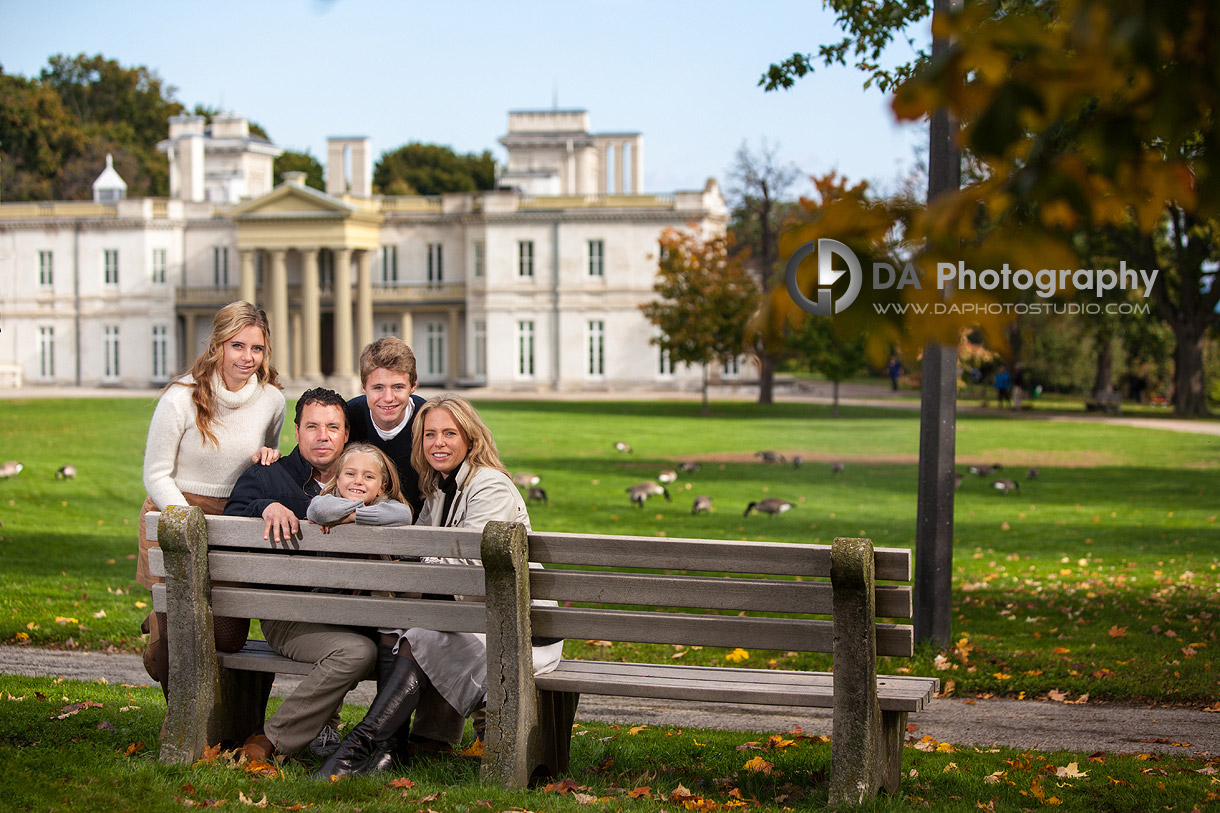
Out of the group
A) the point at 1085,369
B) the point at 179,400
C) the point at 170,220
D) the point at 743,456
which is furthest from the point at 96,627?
the point at 170,220

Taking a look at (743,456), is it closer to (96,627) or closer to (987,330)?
(96,627)

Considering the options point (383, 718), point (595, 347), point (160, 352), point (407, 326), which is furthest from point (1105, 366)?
point (383, 718)

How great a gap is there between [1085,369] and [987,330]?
2079 inches

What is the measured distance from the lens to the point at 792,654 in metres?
8.20

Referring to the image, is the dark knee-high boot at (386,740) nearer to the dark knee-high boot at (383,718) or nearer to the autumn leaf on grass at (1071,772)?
the dark knee-high boot at (383,718)

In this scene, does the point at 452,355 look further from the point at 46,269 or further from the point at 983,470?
the point at 983,470

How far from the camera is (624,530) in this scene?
47.2 feet

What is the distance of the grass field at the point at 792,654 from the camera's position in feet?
15.2

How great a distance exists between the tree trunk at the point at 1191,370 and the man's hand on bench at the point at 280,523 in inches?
1639

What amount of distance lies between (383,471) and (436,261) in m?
56.6

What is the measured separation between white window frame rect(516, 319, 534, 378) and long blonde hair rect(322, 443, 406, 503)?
52.8 metres

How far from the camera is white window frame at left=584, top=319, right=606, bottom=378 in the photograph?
57.5m

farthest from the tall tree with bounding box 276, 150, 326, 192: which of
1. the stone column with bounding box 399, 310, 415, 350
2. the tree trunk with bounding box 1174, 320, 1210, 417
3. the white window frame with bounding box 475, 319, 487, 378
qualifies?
the tree trunk with bounding box 1174, 320, 1210, 417

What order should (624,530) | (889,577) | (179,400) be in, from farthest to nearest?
(624,530) < (179,400) < (889,577)
